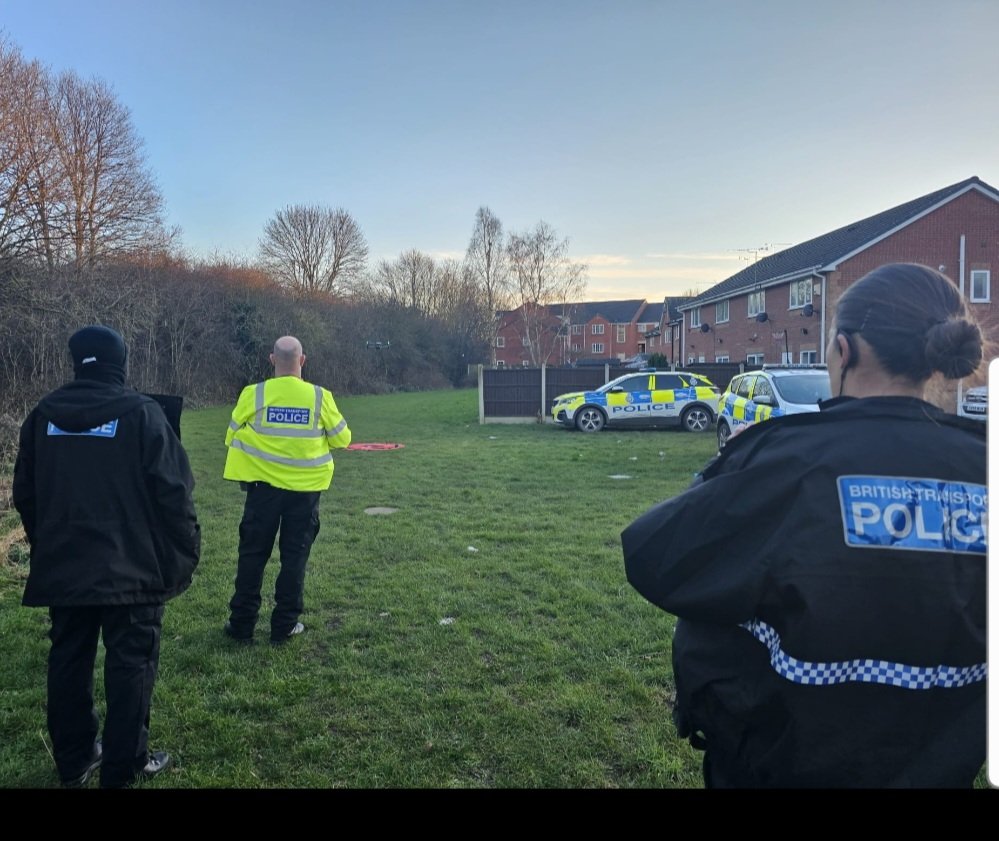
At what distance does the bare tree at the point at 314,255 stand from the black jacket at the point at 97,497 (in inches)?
866

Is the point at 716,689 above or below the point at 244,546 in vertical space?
above

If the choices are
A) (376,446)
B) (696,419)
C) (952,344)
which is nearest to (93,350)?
(952,344)

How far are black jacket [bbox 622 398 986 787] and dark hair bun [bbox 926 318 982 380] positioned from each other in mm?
88

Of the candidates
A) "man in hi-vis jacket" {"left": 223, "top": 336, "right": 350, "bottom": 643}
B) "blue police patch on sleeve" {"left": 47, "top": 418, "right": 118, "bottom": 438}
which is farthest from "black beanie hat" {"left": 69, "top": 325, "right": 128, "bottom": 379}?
"man in hi-vis jacket" {"left": 223, "top": 336, "right": 350, "bottom": 643}

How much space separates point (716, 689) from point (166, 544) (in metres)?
2.06

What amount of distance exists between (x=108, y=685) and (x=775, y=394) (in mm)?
9294

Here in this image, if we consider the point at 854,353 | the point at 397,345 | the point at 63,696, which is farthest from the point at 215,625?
the point at 397,345

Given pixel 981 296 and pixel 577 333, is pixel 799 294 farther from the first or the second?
pixel 577 333

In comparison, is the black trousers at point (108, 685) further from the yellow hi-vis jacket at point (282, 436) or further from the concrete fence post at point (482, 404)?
the concrete fence post at point (482, 404)

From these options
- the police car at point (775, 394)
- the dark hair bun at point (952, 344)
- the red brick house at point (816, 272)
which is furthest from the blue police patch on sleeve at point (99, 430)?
the police car at point (775, 394)

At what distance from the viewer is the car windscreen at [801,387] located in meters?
9.47

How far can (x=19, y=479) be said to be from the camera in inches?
98.7

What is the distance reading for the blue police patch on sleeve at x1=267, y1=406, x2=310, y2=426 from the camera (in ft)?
12.7
